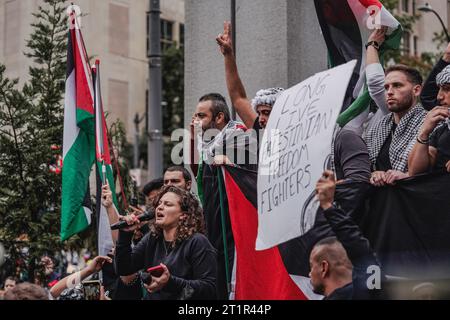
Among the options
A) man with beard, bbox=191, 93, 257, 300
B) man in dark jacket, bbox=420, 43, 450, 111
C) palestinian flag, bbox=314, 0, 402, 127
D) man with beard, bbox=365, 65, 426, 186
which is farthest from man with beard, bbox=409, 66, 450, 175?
man with beard, bbox=191, 93, 257, 300

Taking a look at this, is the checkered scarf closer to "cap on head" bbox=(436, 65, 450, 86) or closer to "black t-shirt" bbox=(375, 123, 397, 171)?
"black t-shirt" bbox=(375, 123, 397, 171)

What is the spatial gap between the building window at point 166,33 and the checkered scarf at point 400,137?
101ft

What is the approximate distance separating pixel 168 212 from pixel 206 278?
1.79 feet

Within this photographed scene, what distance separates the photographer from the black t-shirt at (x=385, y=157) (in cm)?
573

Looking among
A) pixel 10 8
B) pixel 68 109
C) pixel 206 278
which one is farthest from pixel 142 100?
pixel 206 278

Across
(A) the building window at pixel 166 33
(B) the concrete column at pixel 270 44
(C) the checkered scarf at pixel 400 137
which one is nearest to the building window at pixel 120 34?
(B) the concrete column at pixel 270 44

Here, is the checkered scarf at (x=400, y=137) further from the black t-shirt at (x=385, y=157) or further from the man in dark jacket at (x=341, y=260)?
the man in dark jacket at (x=341, y=260)

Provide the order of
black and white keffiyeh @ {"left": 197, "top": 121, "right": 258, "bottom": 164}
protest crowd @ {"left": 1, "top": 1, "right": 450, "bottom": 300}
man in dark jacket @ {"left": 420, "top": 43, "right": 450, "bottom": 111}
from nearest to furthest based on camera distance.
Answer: protest crowd @ {"left": 1, "top": 1, "right": 450, "bottom": 300} < man in dark jacket @ {"left": 420, "top": 43, "right": 450, "bottom": 111} < black and white keffiyeh @ {"left": 197, "top": 121, "right": 258, "bottom": 164}

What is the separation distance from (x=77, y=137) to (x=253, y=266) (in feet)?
8.59

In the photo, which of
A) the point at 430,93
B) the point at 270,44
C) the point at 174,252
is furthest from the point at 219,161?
the point at 270,44

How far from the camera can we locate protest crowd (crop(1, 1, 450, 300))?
482 centimetres

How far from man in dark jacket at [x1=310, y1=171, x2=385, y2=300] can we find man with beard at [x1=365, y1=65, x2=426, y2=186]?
906mm

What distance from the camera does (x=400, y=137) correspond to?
568cm
